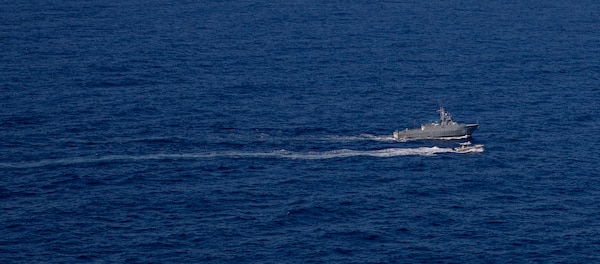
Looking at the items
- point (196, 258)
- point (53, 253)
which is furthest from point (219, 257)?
point (53, 253)

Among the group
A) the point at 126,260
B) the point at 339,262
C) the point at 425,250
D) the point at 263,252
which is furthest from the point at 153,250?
the point at 425,250

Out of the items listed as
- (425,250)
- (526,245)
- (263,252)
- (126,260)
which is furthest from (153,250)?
(526,245)

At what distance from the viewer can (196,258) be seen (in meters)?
193

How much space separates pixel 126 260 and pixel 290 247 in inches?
1119

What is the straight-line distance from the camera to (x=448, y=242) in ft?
655

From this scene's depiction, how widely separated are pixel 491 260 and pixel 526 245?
32.0 ft

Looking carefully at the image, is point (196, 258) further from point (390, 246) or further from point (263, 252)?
point (390, 246)

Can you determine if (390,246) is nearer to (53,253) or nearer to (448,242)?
(448,242)

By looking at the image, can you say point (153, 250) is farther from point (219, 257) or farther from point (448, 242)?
point (448, 242)

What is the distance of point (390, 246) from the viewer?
198 m

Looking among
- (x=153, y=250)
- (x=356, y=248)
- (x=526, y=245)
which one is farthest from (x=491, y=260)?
(x=153, y=250)

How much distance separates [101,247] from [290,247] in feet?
108

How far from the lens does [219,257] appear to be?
19338 centimetres

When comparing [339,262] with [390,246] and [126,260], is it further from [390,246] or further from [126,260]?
[126,260]
